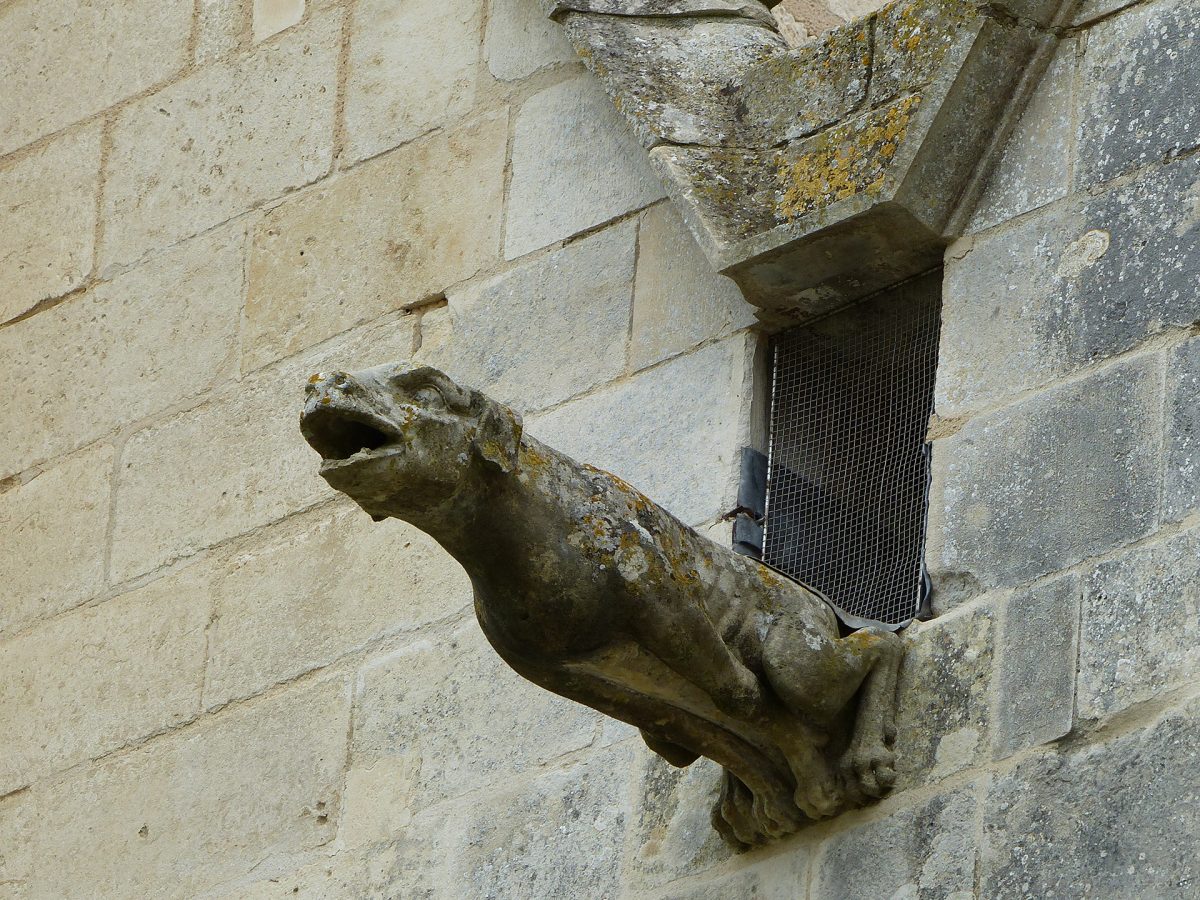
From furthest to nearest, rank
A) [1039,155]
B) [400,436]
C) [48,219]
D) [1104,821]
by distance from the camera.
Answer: [48,219], [1039,155], [1104,821], [400,436]

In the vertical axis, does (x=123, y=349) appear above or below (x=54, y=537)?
above

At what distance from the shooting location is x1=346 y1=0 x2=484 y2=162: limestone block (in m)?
5.20

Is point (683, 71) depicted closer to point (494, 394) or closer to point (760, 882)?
point (494, 394)

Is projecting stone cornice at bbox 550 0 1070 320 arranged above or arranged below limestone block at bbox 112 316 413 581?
above

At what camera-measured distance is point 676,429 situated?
4.45 meters

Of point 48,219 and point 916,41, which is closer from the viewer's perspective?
point 916,41

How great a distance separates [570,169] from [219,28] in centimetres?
115

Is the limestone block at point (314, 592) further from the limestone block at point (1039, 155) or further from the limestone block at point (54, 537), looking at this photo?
the limestone block at point (1039, 155)

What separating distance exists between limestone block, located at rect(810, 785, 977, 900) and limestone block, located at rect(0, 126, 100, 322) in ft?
7.98

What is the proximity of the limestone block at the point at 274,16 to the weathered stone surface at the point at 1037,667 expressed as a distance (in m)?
2.38

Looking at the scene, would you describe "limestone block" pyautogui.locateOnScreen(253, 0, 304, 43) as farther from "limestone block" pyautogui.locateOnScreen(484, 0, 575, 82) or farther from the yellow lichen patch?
the yellow lichen patch

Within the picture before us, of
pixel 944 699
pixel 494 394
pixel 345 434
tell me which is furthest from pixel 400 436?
pixel 494 394

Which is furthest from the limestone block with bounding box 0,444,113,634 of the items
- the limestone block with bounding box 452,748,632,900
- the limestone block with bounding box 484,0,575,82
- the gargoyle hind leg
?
the gargoyle hind leg

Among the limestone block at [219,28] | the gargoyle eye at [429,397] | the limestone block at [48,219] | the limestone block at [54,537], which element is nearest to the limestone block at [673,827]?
the gargoyle eye at [429,397]
